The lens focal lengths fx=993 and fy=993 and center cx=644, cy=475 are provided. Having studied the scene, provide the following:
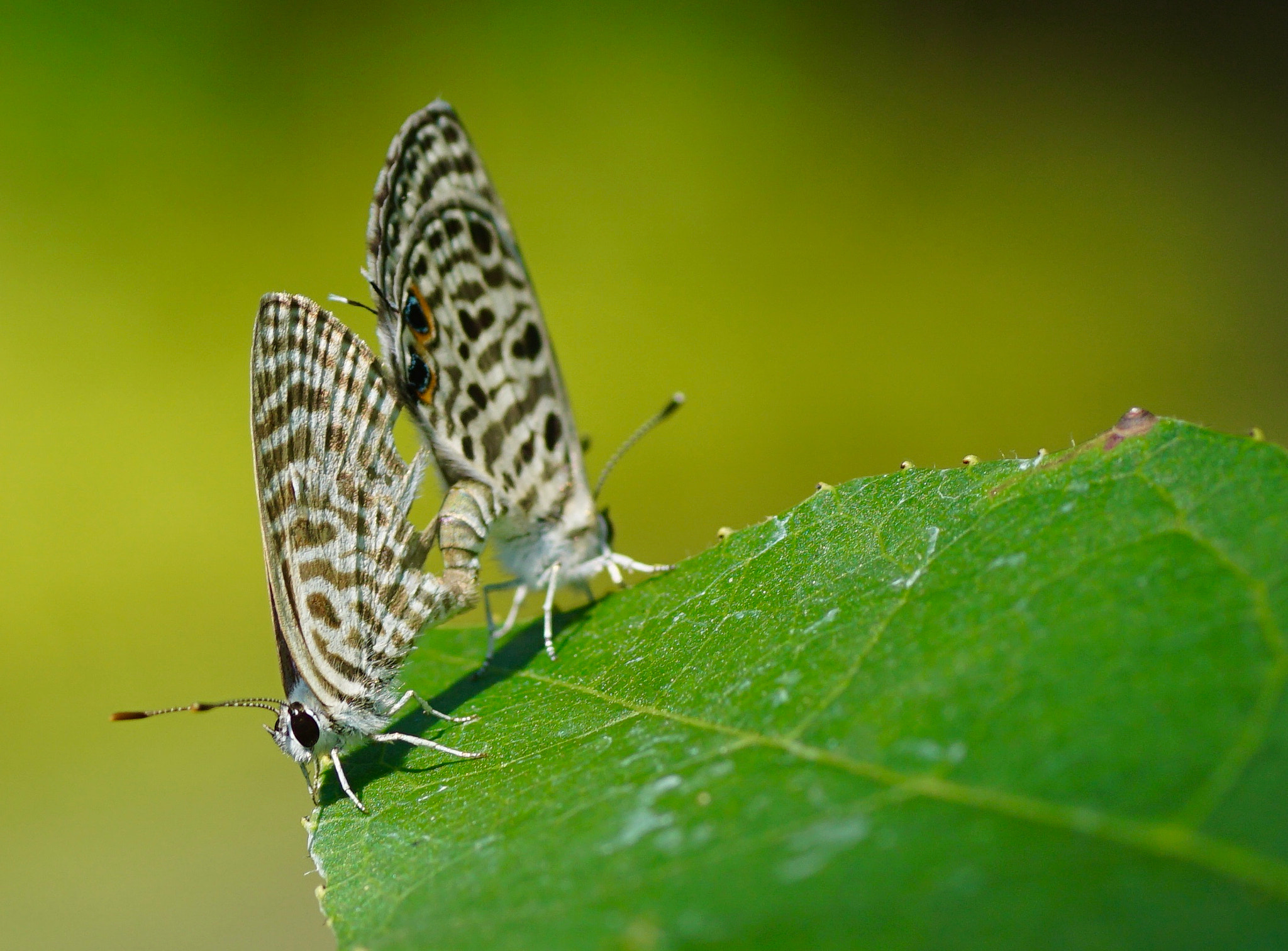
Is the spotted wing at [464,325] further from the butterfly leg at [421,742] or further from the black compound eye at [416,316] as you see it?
the butterfly leg at [421,742]

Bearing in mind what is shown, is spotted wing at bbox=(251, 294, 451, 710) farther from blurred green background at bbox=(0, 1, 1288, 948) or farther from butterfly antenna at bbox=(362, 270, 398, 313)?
blurred green background at bbox=(0, 1, 1288, 948)

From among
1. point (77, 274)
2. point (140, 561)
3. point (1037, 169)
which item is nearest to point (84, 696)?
point (140, 561)

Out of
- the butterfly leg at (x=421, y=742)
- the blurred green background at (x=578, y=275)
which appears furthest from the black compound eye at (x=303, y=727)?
the blurred green background at (x=578, y=275)

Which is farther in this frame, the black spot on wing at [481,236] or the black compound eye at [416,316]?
the black spot on wing at [481,236]

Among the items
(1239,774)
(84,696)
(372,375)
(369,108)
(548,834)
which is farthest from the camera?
(369,108)

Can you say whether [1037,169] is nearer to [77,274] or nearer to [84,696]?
[77,274]

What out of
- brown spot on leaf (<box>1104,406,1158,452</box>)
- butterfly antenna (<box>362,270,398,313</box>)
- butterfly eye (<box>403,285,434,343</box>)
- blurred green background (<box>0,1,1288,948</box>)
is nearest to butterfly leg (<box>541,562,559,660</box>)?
butterfly eye (<box>403,285,434,343</box>)
